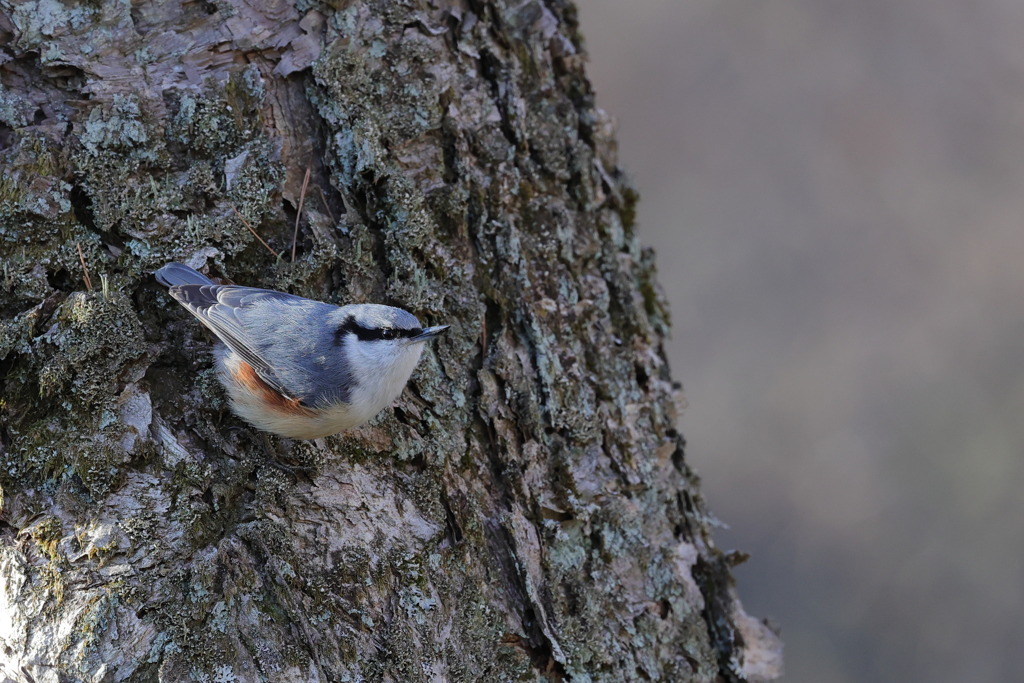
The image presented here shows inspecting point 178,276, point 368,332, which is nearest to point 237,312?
point 178,276

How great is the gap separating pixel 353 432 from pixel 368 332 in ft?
0.77

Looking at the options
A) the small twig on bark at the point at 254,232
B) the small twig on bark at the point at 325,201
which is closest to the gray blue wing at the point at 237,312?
the small twig on bark at the point at 254,232

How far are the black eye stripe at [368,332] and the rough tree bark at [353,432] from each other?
116mm

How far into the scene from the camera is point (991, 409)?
5438 mm

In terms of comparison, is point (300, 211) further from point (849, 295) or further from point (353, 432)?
point (849, 295)

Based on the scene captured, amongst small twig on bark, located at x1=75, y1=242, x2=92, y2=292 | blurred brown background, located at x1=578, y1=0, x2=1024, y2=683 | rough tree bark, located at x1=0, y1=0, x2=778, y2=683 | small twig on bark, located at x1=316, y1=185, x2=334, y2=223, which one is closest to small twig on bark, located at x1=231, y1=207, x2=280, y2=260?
rough tree bark, located at x1=0, y1=0, x2=778, y2=683

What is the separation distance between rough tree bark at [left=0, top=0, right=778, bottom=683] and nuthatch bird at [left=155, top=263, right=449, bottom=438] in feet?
0.22

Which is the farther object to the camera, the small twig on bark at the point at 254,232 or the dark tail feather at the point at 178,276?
the small twig on bark at the point at 254,232

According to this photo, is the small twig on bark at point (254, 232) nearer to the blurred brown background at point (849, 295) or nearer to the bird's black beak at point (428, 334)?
the bird's black beak at point (428, 334)

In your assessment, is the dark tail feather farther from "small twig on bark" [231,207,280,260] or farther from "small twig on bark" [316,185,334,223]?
"small twig on bark" [316,185,334,223]

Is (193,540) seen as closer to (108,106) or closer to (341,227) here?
(341,227)

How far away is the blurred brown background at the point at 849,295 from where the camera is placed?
5164mm

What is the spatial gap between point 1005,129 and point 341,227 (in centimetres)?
554

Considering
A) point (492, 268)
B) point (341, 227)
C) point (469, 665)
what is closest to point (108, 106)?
point (341, 227)
